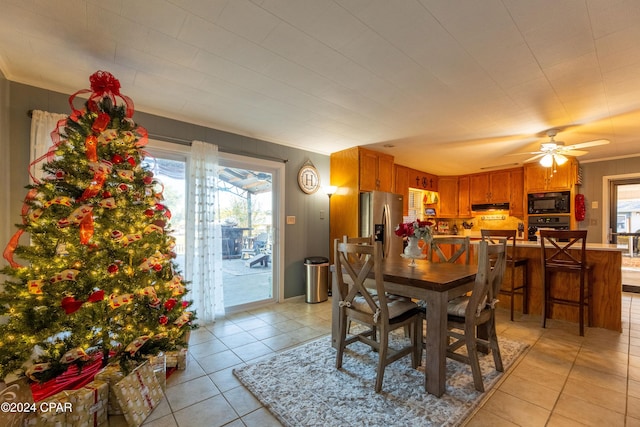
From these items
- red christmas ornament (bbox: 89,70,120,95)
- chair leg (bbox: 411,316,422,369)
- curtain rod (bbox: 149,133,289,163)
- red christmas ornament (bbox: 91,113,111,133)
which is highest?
red christmas ornament (bbox: 89,70,120,95)

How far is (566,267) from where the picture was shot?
3.17 m

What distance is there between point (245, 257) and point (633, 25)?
4.16 metres

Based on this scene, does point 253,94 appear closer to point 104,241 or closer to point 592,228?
point 104,241

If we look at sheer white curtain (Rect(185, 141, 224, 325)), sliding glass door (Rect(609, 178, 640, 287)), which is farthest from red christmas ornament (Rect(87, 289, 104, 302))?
sliding glass door (Rect(609, 178, 640, 287))

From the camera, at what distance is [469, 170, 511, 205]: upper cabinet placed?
5.89 metres

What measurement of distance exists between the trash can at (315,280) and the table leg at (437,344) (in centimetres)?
237

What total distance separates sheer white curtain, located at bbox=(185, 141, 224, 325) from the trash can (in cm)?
138

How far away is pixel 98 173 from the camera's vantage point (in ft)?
6.15

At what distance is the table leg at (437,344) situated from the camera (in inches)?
77.7

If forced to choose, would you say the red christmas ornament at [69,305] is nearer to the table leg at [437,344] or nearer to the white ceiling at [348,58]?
the white ceiling at [348,58]

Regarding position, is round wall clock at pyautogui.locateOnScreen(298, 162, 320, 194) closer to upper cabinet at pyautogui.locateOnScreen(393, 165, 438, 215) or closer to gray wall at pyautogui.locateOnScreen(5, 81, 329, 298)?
gray wall at pyautogui.locateOnScreen(5, 81, 329, 298)

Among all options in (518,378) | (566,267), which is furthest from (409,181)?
(518,378)

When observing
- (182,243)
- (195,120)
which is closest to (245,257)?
(182,243)

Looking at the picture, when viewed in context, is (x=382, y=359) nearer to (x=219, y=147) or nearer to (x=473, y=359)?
(x=473, y=359)
